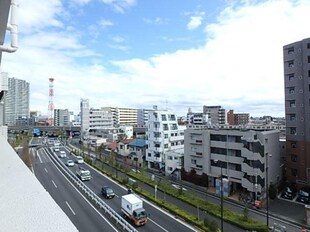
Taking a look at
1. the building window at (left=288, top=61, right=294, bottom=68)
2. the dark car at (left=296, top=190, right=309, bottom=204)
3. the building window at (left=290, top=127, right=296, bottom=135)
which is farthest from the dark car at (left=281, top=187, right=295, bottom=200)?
the building window at (left=288, top=61, right=294, bottom=68)

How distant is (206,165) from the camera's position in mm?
23500

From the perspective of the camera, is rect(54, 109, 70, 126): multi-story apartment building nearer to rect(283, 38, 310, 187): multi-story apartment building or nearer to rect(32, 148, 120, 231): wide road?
rect(32, 148, 120, 231): wide road

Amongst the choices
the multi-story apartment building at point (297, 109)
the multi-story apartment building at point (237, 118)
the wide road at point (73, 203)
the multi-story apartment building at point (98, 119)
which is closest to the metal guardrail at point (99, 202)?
the wide road at point (73, 203)

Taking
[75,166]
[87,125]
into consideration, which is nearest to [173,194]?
[75,166]

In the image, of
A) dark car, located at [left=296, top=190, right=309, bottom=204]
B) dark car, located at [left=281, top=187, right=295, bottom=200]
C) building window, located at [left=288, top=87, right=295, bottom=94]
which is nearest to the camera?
dark car, located at [left=296, top=190, right=309, bottom=204]

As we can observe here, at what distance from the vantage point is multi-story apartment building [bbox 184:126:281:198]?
19266 millimetres

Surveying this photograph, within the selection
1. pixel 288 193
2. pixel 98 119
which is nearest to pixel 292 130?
pixel 288 193

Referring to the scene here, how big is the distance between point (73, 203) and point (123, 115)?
77.2m

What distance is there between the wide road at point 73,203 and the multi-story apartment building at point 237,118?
5674 cm

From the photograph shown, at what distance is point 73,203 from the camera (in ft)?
57.6

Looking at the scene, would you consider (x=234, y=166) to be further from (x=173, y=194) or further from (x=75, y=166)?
(x=75, y=166)

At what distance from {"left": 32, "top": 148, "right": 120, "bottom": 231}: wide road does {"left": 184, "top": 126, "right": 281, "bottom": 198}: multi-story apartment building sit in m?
11.2

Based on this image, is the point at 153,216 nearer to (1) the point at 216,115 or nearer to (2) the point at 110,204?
(2) the point at 110,204

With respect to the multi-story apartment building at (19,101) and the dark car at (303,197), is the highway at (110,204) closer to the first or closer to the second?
the dark car at (303,197)
